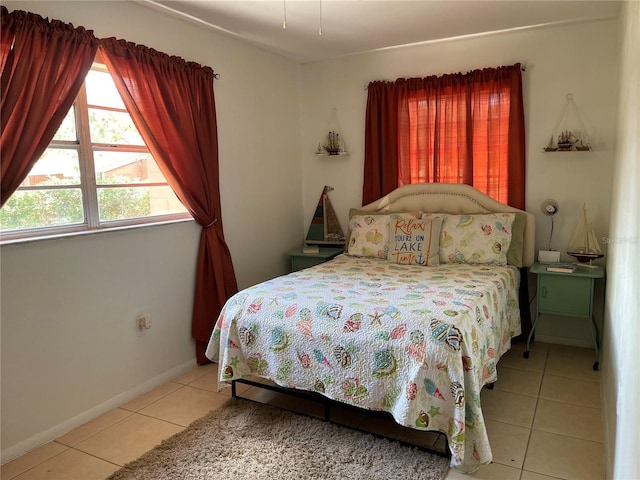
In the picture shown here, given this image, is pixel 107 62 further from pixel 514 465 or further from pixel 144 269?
pixel 514 465

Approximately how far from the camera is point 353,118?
4.29 meters

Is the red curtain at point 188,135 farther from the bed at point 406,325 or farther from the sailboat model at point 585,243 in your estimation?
the sailboat model at point 585,243

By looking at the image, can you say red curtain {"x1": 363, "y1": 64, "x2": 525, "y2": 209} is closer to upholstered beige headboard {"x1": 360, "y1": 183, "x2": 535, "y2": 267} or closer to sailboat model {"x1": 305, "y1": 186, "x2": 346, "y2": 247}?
upholstered beige headboard {"x1": 360, "y1": 183, "x2": 535, "y2": 267}

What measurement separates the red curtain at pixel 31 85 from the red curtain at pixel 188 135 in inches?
11.0

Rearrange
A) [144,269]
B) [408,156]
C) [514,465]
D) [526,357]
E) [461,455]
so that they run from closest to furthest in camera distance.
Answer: [461,455], [514,465], [144,269], [526,357], [408,156]

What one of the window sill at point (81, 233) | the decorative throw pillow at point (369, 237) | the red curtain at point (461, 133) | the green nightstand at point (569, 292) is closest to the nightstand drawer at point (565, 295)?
the green nightstand at point (569, 292)

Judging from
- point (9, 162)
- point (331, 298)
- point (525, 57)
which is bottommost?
point (331, 298)

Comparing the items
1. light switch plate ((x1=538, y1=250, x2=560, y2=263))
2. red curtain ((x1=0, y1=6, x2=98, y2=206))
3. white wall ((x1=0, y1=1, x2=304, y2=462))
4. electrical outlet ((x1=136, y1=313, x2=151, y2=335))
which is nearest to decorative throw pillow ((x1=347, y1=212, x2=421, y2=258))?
white wall ((x1=0, y1=1, x2=304, y2=462))

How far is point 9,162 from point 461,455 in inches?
97.6

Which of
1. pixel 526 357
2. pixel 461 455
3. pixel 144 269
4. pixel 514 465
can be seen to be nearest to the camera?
pixel 461 455

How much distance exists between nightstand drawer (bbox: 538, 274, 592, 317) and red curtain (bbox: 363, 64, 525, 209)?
701 mm

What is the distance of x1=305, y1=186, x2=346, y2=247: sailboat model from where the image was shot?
172 inches

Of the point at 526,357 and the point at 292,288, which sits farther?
the point at 526,357

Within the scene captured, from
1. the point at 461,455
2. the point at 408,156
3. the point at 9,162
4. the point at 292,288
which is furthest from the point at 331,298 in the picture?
the point at 408,156
